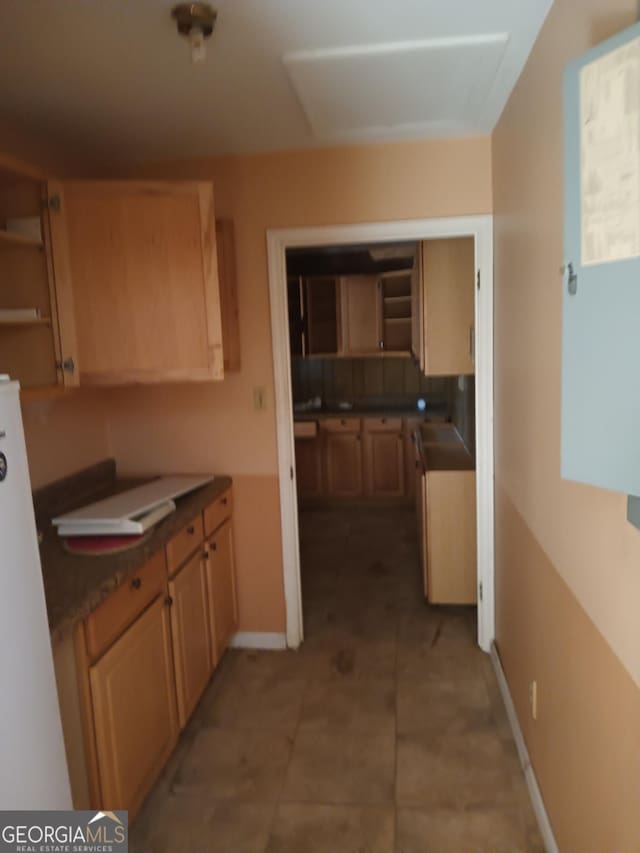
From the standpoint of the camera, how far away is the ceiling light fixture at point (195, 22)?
1.42m

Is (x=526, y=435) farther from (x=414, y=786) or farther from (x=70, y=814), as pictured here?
(x=70, y=814)

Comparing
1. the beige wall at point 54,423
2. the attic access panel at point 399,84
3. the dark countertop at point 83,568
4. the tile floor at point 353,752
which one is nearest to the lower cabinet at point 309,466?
the tile floor at point 353,752

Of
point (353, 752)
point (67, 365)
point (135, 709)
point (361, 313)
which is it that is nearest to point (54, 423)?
point (67, 365)

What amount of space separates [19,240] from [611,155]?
186 cm

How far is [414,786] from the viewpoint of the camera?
201cm

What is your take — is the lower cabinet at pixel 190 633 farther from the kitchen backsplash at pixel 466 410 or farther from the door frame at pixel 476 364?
the kitchen backsplash at pixel 466 410

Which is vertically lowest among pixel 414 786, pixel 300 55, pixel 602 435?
pixel 414 786

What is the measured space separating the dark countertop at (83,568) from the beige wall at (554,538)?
1280mm

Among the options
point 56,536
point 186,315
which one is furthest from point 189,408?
point 56,536

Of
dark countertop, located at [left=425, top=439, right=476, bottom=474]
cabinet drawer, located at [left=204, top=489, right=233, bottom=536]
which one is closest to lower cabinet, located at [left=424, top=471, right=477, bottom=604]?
dark countertop, located at [left=425, top=439, right=476, bottom=474]

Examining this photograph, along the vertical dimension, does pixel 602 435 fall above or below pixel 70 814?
above

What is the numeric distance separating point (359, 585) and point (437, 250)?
212 cm

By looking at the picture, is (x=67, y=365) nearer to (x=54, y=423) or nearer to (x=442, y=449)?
(x=54, y=423)

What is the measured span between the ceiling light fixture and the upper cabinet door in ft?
2.26
